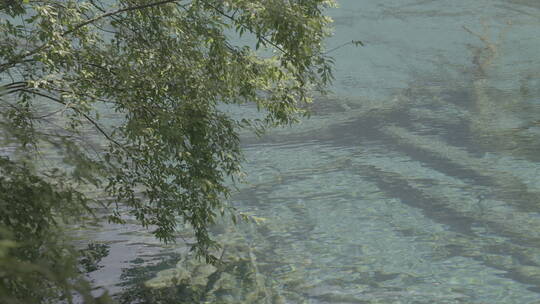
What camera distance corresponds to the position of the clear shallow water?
7.35 m

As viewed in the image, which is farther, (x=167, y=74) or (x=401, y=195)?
(x=401, y=195)

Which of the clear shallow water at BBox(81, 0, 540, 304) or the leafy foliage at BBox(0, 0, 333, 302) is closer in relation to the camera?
the leafy foliage at BBox(0, 0, 333, 302)

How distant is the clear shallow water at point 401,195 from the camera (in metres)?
7.35

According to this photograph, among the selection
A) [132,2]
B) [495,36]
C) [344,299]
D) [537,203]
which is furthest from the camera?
[495,36]

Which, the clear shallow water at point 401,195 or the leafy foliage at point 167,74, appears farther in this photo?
the clear shallow water at point 401,195

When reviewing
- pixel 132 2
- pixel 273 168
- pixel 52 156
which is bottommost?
pixel 273 168

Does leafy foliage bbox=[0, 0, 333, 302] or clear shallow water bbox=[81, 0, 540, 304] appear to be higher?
leafy foliage bbox=[0, 0, 333, 302]

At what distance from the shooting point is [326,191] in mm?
10781

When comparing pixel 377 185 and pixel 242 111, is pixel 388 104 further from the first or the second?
pixel 377 185

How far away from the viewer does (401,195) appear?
10484 millimetres

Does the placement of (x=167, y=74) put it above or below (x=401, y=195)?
above

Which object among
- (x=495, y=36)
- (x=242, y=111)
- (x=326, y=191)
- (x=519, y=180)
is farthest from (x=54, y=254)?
(x=495, y=36)

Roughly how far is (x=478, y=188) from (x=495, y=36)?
14838mm

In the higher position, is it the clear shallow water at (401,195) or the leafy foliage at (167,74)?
the leafy foliage at (167,74)
